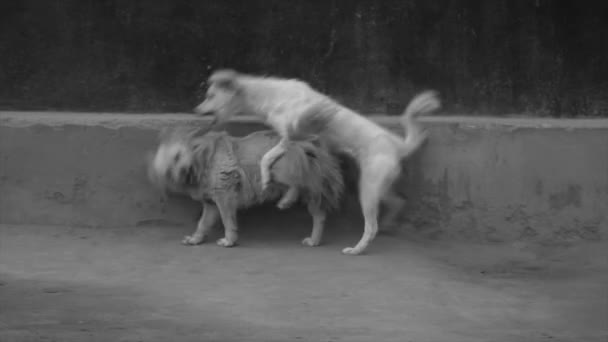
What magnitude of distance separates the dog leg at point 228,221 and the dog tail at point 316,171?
0.48 meters

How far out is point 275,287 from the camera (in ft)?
19.1

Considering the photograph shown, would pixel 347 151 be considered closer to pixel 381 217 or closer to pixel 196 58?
pixel 381 217

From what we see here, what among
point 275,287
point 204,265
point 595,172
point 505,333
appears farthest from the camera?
point 595,172

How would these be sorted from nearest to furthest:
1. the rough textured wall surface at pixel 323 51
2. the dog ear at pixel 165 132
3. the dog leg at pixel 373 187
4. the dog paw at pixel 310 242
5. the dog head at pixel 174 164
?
the dog leg at pixel 373 187 < the dog head at pixel 174 164 < the dog paw at pixel 310 242 < the dog ear at pixel 165 132 < the rough textured wall surface at pixel 323 51

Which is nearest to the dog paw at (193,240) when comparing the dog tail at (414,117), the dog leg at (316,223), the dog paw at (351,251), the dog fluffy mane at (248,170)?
the dog fluffy mane at (248,170)

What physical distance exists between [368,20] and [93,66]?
2.07m

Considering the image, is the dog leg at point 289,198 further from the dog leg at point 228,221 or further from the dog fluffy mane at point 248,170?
the dog leg at point 228,221

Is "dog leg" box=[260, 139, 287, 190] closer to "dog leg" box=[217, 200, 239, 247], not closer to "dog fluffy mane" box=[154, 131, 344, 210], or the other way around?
"dog fluffy mane" box=[154, 131, 344, 210]

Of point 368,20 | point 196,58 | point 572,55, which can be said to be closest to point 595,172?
point 572,55

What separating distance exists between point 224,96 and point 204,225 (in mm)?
874

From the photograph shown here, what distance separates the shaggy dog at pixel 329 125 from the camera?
654 cm

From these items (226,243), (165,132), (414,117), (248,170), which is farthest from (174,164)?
(414,117)

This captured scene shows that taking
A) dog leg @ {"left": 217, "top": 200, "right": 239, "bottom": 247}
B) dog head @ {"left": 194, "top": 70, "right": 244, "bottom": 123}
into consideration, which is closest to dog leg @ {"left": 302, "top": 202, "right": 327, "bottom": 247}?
dog leg @ {"left": 217, "top": 200, "right": 239, "bottom": 247}

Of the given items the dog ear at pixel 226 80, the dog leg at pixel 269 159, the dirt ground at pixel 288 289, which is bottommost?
the dirt ground at pixel 288 289
